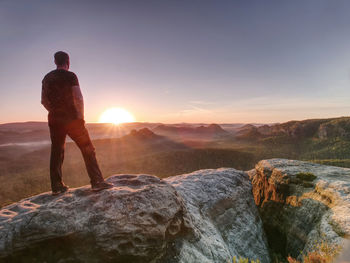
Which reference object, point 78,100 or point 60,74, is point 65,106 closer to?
point 78,100

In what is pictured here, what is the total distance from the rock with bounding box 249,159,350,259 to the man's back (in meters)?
7.48

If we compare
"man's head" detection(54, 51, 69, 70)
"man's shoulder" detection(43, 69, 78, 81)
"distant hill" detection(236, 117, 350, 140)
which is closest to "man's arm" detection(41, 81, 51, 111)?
"man's shoulder" detection(43, 69, 78, 81)

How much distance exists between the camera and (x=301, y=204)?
7852mm

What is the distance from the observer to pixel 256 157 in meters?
35.7

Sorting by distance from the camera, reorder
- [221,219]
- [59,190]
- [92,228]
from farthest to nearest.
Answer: [221,219], [59,190], [92,228]

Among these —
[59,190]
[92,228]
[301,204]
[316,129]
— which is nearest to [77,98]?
[59,190]

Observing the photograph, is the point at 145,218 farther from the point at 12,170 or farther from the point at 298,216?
the point at 12,170

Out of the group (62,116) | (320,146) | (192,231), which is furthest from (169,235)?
(320,146)

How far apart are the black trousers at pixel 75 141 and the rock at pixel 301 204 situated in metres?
6.61

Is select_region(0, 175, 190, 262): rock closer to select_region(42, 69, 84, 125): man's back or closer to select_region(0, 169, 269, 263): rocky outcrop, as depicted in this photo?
select_region(0, 169, 269, 263): rocky outcrop

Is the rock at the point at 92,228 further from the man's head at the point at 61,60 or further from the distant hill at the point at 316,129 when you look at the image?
the distant hill at the point at 316,129

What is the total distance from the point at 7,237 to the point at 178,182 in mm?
5940

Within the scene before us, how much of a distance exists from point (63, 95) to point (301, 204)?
31.2 ft

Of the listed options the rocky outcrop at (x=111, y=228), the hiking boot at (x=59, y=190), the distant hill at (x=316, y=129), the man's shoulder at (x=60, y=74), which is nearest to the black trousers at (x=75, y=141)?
the hiking boot at (x=59, y=190)
